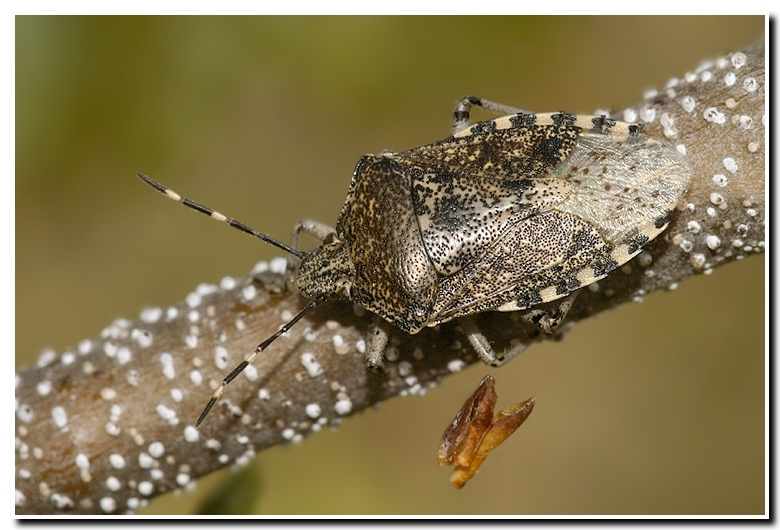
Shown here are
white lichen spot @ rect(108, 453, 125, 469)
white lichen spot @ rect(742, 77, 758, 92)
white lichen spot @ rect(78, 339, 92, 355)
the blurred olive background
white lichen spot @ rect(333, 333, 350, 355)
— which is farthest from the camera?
the blurred olive background

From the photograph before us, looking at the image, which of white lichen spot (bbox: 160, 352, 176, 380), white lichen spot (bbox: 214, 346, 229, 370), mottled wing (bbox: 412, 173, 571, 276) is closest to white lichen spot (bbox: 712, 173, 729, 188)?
mottled wing (bbox: 412, 173, 571, 276)

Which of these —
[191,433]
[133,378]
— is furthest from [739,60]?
[133,378]

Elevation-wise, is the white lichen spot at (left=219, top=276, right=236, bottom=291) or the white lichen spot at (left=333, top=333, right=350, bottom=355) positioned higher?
the white lichen spot at (left=219, top=276, right=236, bottom=291)

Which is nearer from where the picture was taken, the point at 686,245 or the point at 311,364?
the point at 686,245

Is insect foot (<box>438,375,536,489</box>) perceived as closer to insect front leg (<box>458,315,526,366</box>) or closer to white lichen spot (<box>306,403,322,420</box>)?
insect front leg (<box>458,315,526,366</box>)

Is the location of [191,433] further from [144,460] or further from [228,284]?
[228,284]

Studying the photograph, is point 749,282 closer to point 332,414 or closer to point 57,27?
point 332,414

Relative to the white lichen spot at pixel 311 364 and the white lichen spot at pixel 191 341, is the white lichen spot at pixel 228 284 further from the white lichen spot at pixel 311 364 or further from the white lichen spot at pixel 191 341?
the white lichen spot at pixel 311 364
